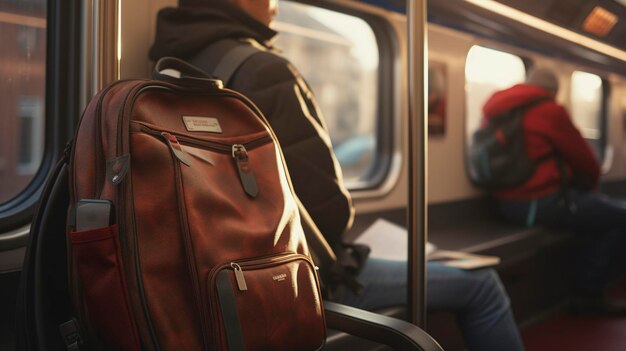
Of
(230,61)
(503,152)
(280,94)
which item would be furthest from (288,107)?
(503,152)

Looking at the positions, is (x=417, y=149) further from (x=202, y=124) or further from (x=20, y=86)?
(x=20, y=86)

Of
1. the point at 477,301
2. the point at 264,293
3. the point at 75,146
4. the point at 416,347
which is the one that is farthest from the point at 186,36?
the point at 477,301

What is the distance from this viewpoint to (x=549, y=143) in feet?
12.3

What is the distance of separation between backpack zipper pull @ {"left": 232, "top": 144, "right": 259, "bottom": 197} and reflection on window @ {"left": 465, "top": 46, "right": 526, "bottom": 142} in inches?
119

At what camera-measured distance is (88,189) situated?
1.01 meters

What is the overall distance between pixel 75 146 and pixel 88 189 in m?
0.09

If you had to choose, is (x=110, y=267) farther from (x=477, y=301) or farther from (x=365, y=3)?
(x=365, y=3)

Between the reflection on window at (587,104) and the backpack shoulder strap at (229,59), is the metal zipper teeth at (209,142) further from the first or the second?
the reflection on window at (587,104)

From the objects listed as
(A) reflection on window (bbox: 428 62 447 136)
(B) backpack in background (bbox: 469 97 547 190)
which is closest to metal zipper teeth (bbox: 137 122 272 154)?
(A) reflection on window (bbox: 428 62 447 136)

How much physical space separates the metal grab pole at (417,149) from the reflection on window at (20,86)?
97 centimetres

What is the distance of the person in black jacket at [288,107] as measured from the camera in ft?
4.88

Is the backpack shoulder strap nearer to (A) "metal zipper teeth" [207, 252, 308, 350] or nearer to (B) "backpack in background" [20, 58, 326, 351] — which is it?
(B) "backpack in background" [20, 58, 326, 351]

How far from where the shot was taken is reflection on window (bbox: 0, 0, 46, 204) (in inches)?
62.4

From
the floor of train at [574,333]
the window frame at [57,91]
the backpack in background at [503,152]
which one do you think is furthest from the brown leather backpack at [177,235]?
the backpack in background at [503,152]
